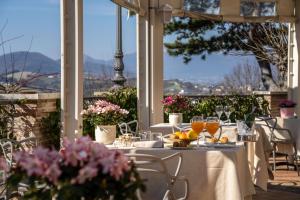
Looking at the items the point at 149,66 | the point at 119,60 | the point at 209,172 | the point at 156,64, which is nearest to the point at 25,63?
the point at 149,66

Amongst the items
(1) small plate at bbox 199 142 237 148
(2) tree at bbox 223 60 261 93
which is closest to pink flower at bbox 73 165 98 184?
(1) small plate at bbox 199 142 237 148

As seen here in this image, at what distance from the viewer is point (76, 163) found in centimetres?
151

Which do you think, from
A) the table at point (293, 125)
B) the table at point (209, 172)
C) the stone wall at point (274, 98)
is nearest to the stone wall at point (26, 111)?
the table at point (209, 172)

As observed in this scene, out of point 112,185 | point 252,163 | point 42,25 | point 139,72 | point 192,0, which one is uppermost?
point 192,0

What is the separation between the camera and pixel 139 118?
7539mm

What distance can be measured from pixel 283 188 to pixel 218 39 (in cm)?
994

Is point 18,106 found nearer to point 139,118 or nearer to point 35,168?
point 139,118

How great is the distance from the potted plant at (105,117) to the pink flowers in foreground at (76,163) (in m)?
2.54

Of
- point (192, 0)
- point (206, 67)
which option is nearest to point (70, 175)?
point (192, 0)

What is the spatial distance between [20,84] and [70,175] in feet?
16.3

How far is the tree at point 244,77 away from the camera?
18422 millimetres

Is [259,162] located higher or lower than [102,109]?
lower

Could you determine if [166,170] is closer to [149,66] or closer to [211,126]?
[211,126]

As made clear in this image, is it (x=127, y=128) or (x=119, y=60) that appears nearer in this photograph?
(x=127, y=128)
